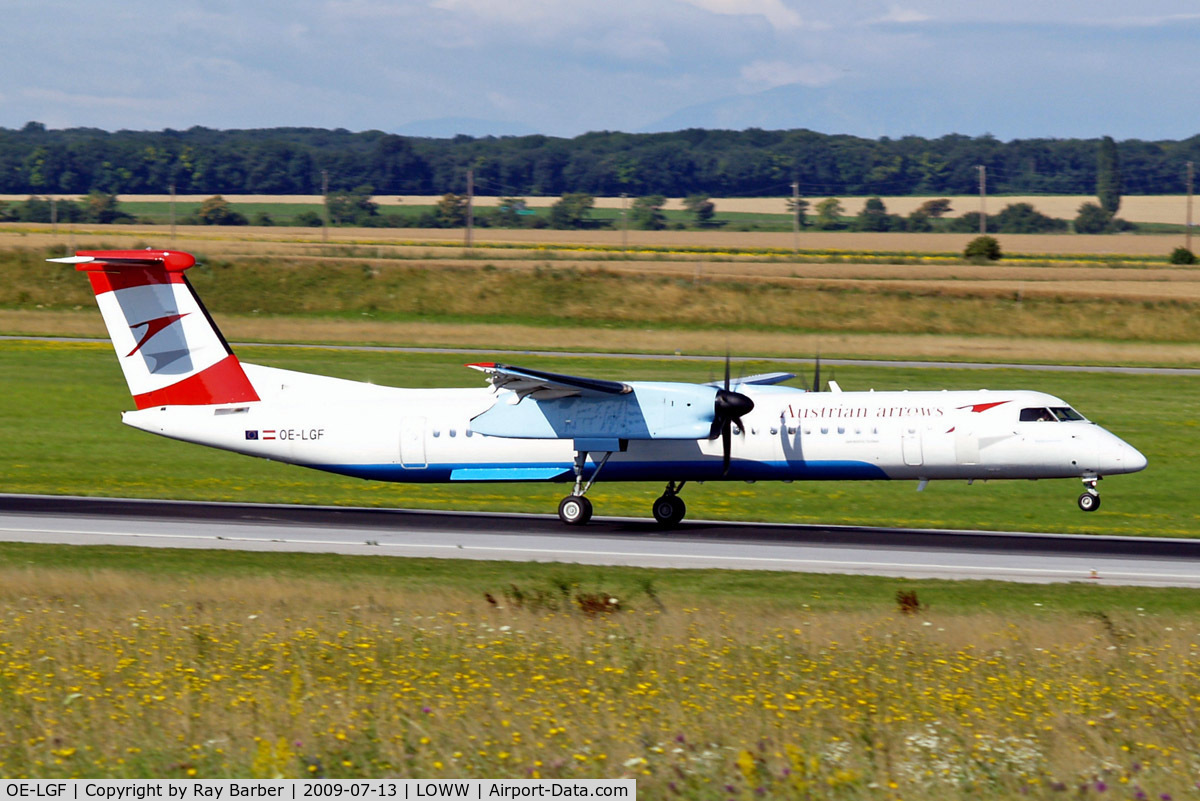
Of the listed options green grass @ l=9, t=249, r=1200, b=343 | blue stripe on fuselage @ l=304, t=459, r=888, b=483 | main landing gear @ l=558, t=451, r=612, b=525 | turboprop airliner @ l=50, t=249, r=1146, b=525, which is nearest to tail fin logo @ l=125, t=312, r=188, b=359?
turboprop airliner @ l=50, t=249, r=1146, b=525

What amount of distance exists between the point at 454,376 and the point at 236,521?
959 inches

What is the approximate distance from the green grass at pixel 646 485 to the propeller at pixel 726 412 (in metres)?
3.63

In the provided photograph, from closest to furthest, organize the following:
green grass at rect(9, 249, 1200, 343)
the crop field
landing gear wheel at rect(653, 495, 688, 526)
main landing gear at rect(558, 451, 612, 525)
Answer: main landing gear at rect(558, 451, 612, 525), landing gear wheel at rect(653, 495, 688, 526), green grass at rect(9, 249, 1200, 343), the crop field

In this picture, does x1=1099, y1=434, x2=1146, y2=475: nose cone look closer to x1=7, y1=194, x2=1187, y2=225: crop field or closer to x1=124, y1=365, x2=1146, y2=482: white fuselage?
x1=124, y1=365, x2=1146, y2=482: white fuselage

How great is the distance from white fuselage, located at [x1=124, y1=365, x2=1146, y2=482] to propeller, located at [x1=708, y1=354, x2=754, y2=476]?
17.3 inches

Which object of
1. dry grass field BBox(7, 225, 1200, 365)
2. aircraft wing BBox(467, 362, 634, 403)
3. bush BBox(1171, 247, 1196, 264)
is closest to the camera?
aircraft wing BBox(467, 362, 634, 403)

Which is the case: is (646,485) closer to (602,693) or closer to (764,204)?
(602,693)

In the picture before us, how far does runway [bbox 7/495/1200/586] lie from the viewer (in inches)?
911

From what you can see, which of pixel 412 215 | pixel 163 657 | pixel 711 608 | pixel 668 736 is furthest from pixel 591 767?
pixel 412 215

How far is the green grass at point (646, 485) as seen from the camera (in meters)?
29.5

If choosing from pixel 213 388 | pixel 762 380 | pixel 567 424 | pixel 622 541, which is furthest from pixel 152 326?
pixel 762 380

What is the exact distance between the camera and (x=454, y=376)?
2026 inches

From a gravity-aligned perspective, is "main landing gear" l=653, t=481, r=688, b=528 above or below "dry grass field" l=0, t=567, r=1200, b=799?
below

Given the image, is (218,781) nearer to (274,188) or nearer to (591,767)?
(591,767)
